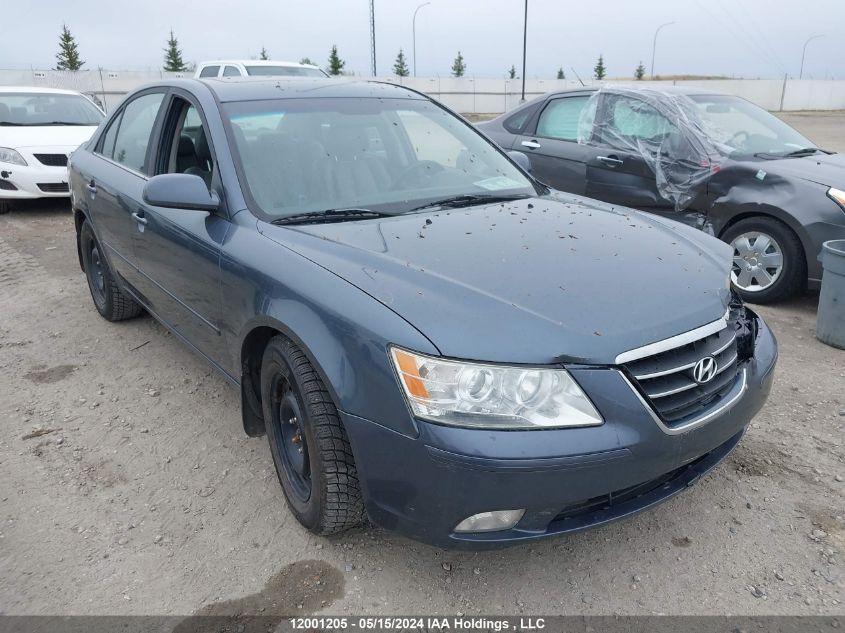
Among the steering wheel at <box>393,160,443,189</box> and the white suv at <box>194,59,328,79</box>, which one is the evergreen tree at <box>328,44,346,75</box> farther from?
the steering wheel at <box>393,160,443,189</box>

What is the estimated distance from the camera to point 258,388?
276 cm

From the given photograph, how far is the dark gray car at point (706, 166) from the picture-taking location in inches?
188

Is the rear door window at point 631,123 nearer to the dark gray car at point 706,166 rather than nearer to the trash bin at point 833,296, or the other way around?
the dark gray car at point 706,166

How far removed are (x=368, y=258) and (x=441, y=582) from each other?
1.16m

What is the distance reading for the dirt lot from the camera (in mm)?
2230

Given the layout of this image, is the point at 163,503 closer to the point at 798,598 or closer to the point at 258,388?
the point at 258,388

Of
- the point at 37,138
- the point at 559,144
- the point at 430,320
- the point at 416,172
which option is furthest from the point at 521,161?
the point at 37,138

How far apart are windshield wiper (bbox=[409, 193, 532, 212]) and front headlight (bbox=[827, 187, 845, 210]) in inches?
106

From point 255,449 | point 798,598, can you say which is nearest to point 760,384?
point 798,598

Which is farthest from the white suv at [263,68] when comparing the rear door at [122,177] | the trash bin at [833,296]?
the trash bin at [833,296]

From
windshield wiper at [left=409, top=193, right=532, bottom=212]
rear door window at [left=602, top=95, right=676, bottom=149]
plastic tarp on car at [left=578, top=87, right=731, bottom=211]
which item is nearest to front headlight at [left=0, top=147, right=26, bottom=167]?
plastic tarp on car at [left=578, top=87, right=731, bottom=211]

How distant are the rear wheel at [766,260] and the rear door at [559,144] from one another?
1536 millimetres

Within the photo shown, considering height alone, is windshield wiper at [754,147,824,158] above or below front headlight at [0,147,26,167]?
above

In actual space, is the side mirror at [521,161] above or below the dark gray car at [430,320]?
above
